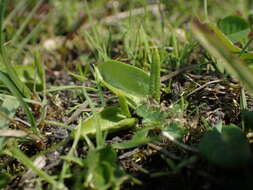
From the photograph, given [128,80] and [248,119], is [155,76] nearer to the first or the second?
[128,80]

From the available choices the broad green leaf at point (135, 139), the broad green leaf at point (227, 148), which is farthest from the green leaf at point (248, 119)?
the broad green leaf at point (135, 139)

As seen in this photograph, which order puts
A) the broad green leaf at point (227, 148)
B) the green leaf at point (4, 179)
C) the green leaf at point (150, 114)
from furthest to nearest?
the green leaf at point (150, 114) → the green leaf at point (4, 179) → the broad green leaf at point (227, 148)

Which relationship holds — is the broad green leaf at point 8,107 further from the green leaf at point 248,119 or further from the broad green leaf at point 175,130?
the green leaf at point 248,119

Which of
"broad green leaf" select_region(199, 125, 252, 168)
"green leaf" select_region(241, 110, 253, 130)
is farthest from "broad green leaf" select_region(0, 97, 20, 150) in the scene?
"green leaf" select_region(241, 110, 253, 130)

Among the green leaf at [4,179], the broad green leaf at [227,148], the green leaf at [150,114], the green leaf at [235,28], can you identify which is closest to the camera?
the broad green leaf at [227,148]

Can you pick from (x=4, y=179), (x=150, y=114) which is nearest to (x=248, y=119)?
(x=150, y=114)

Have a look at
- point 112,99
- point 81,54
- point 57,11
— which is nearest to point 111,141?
point 112,99

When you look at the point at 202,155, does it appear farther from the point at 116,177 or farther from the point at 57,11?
the point at 57,11
